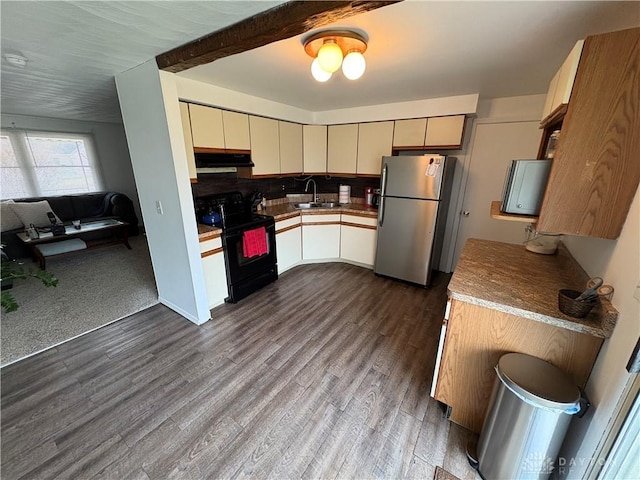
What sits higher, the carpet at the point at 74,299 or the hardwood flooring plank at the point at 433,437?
the carpet at the point at 74,299

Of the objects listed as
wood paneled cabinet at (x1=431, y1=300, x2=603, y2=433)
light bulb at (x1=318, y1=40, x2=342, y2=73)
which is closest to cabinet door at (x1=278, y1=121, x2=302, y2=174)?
light bulb at (x1=318, y1=40, x2=342, y2=73)

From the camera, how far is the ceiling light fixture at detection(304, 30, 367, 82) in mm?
1491

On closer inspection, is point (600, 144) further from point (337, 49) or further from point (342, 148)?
point (342, 148)

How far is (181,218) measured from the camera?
218cm

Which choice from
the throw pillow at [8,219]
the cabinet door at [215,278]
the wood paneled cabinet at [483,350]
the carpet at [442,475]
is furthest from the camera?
the throw pillow at [8,219]

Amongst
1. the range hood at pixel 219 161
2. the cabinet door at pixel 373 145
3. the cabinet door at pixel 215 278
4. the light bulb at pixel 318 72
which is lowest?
the cabinet door at pixel 215 278

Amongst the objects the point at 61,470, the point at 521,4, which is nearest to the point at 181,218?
the point at 61,470

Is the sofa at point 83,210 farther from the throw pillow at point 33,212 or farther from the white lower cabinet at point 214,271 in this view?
the white lower cabinet at point 214,271

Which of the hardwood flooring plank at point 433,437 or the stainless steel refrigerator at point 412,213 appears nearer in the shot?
the hardwood flooring plank at point 433,437

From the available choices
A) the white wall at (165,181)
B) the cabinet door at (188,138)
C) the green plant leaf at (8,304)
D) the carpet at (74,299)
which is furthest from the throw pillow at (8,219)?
the green plant leaf at (8,304)

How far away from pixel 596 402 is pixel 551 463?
1.25 ft

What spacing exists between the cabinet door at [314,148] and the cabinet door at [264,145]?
21.6 inches

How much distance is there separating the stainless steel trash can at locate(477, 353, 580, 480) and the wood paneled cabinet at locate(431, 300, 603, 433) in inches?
2.9

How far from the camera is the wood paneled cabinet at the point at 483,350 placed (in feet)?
3.87
